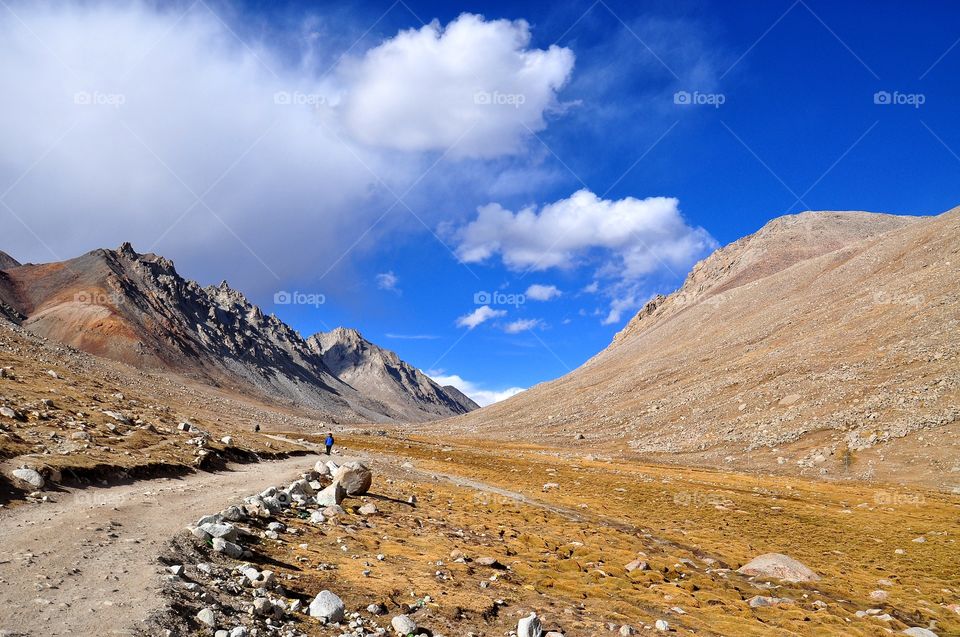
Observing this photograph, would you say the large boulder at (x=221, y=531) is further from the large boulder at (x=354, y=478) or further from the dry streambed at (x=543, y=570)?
the large boulder at (x=354, y=478)

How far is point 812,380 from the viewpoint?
241ft

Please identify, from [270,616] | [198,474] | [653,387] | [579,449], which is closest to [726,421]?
[579,449]

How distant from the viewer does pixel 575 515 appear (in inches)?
1099

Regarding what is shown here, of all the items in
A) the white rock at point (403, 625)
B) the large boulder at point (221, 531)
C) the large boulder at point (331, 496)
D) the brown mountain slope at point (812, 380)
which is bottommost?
the white rock at point (403, 625)

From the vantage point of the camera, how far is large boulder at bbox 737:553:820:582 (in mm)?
17984

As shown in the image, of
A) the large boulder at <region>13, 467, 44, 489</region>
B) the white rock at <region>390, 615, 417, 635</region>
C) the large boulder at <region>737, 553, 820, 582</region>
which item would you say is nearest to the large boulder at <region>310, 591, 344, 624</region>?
the white rock at <region>390, 615, 417, 635</region>

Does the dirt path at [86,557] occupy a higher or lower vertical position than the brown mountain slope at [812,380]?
lower

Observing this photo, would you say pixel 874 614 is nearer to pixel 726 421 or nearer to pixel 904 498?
pixel 904 498

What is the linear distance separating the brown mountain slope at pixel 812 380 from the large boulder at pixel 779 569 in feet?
124

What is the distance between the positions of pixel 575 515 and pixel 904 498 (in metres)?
28.0

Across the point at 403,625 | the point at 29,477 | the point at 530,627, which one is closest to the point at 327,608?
the point at 403,625

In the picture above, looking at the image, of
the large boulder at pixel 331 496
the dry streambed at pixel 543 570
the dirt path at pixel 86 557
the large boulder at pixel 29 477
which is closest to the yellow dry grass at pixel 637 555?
the dry streambed at pixel 543 570

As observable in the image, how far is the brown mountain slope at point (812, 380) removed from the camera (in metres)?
54.7

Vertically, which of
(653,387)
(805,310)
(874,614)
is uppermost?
(805,310)
